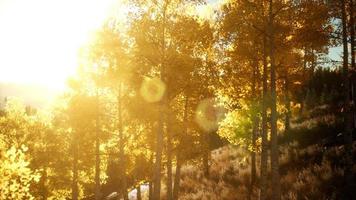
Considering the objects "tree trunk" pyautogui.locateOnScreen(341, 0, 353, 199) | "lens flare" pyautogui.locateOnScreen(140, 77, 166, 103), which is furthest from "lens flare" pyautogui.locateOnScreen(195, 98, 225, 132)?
"tree trunk" pyautogui.locateOnScreen(341, 0, 353, 199)

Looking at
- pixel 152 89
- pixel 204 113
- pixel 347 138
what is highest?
pixel 152 89

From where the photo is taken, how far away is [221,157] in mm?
32969

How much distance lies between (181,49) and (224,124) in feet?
31.4

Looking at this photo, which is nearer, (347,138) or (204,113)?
(347,138)

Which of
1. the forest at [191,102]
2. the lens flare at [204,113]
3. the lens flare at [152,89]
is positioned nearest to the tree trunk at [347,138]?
the forest at [191,102]

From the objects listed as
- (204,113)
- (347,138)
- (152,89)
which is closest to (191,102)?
(204,113)

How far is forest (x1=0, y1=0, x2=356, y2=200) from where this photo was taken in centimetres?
1555

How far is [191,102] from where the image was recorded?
1961 centimetres

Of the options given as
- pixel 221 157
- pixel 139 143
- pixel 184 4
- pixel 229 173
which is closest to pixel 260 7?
pixel 184 4

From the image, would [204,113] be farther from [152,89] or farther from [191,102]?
[152,89]

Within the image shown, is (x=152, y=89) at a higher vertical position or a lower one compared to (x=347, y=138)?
higher

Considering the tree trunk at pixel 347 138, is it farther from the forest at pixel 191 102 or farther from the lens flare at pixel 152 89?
the lens flare at pixel 152 89

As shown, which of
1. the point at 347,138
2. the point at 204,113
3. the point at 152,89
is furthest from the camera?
the point at 204,113

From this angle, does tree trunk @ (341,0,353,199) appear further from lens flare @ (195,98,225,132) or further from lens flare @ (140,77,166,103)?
lens flare @ (140,77,166,103)
